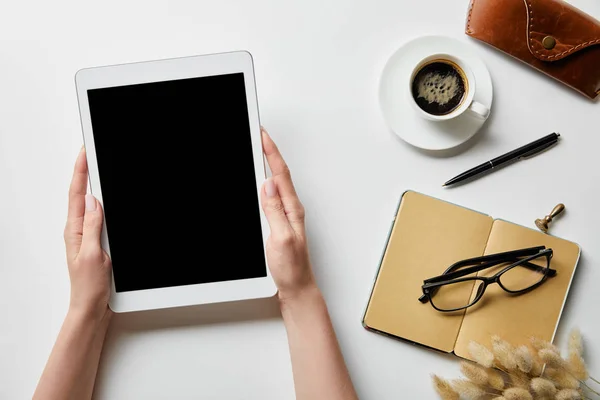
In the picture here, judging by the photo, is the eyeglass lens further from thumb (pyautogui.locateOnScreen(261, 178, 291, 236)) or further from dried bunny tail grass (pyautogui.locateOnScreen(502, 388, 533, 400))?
thumb (pyautogui.locateOnScreen(261, 178, 291, 236))

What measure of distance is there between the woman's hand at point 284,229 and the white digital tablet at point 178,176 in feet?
0.07

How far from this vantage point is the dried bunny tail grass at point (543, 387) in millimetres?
905

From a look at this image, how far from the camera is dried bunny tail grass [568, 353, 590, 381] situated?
0.93 m

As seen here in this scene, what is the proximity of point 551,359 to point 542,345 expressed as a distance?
0.03 m

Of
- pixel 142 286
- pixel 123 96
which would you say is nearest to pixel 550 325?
pixel 142 286

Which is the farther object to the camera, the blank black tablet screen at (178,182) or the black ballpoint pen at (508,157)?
the black ballpoint pen at (508,157)

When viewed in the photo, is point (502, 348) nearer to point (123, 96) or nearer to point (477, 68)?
point (477, 68)

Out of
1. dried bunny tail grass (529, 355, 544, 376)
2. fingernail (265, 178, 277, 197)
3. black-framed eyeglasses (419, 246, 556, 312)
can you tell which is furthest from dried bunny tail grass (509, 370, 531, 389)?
fingernail (265, 178, 277, 197)

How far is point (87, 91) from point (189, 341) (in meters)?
0.49

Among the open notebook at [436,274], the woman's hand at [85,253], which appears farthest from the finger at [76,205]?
the open notebook at [436,274]

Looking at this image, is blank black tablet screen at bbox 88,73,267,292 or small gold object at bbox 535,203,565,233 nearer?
blank black tablet screen at bbox 88,73,267,292

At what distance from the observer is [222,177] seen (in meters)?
0.91

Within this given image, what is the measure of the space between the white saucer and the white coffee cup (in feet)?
0.10

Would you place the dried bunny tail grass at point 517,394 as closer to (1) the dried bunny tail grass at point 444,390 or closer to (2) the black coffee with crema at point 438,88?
(1) the dried bunny tail grass at point 444,390
